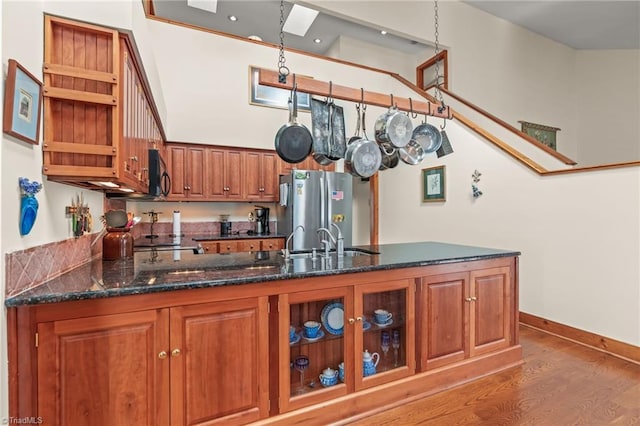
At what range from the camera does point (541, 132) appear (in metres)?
5.84

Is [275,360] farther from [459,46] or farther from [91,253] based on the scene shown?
[459,46]

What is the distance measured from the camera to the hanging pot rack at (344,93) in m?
1.99

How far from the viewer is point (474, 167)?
12.8 feet

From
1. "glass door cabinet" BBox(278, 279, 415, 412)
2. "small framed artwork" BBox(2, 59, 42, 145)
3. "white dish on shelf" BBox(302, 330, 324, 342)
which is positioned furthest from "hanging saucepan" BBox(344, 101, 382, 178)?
"small framed artwork" BBox(2, 59, 42, 145)

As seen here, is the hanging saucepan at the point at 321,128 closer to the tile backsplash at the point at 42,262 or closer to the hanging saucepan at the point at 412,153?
the hanging saucepan at the point at 412,153

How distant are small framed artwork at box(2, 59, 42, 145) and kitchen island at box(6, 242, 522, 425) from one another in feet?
2.07

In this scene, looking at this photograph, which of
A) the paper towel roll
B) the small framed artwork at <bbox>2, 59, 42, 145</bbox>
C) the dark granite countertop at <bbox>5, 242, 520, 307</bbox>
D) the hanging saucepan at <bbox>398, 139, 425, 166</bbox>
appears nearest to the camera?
the small framed artwork at <bbox>2, 59, 42, 145</bbox>

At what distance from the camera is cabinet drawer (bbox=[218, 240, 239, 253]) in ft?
13.1

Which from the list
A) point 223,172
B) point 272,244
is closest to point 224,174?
point 223,172

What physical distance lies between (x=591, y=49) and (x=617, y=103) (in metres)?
1.20

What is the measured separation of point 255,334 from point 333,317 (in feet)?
1.62

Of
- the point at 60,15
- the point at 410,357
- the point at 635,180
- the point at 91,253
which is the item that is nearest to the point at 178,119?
the point at 91,253

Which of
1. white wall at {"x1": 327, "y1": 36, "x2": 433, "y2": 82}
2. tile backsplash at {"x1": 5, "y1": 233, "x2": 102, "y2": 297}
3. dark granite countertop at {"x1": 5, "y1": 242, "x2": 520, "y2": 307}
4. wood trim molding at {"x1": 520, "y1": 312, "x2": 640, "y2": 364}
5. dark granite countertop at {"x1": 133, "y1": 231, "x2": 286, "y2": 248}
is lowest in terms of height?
wood trim molding at {"x1": 520, "y1": 312, "x2": 640, "y2": 364}

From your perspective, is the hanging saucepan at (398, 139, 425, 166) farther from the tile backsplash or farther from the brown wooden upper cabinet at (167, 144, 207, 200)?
the brown wooden upper cabinet at (167, 144, 207, 200)
